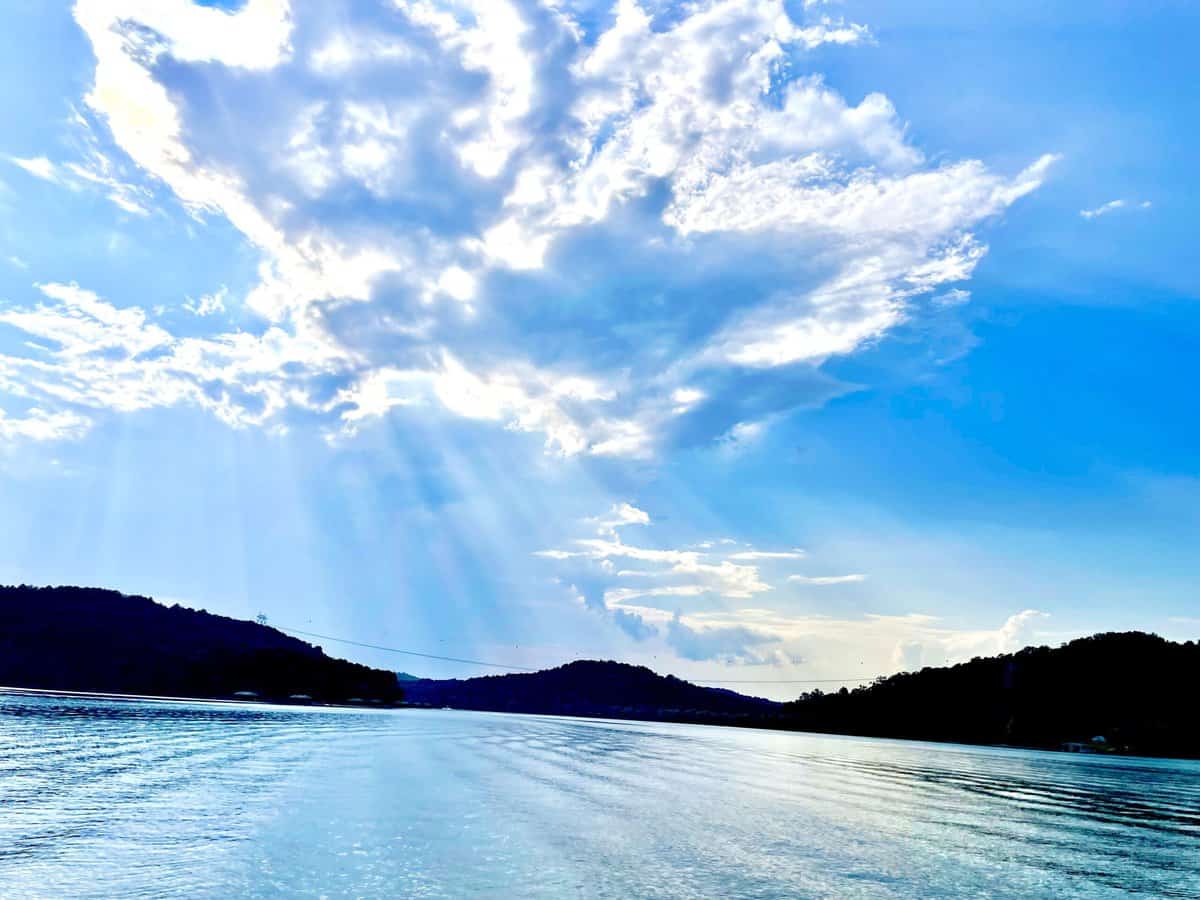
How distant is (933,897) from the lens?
22.0 metres

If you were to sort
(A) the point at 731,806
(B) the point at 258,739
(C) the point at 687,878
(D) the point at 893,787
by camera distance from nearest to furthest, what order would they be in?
(C) the point at 687,878
(A) the point at 731,806
(D) the point at 893,787
(B) the point at 258,739

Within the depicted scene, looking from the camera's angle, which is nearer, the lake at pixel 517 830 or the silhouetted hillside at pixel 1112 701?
the lake at pixel 517 830

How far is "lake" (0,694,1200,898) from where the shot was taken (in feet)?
65.2

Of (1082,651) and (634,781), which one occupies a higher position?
(1082,651)

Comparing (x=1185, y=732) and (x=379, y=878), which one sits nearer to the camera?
(x=379, y=878)

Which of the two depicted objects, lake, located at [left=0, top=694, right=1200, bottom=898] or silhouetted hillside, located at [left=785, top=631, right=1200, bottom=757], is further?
silhouetted hillside, located at [left=785, top=631, right=1200, bottom=757]

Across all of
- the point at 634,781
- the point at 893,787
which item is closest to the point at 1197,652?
the point at 893,787

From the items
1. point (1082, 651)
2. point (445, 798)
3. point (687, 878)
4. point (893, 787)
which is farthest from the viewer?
point (1082, 651)

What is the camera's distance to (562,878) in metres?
20.8

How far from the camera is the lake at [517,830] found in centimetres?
1986

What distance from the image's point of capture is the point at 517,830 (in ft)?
90.5

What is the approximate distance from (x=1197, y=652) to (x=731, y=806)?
183 metres

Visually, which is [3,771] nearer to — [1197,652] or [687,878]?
[687,878]

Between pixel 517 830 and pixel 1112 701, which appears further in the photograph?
pixel 1112 701
